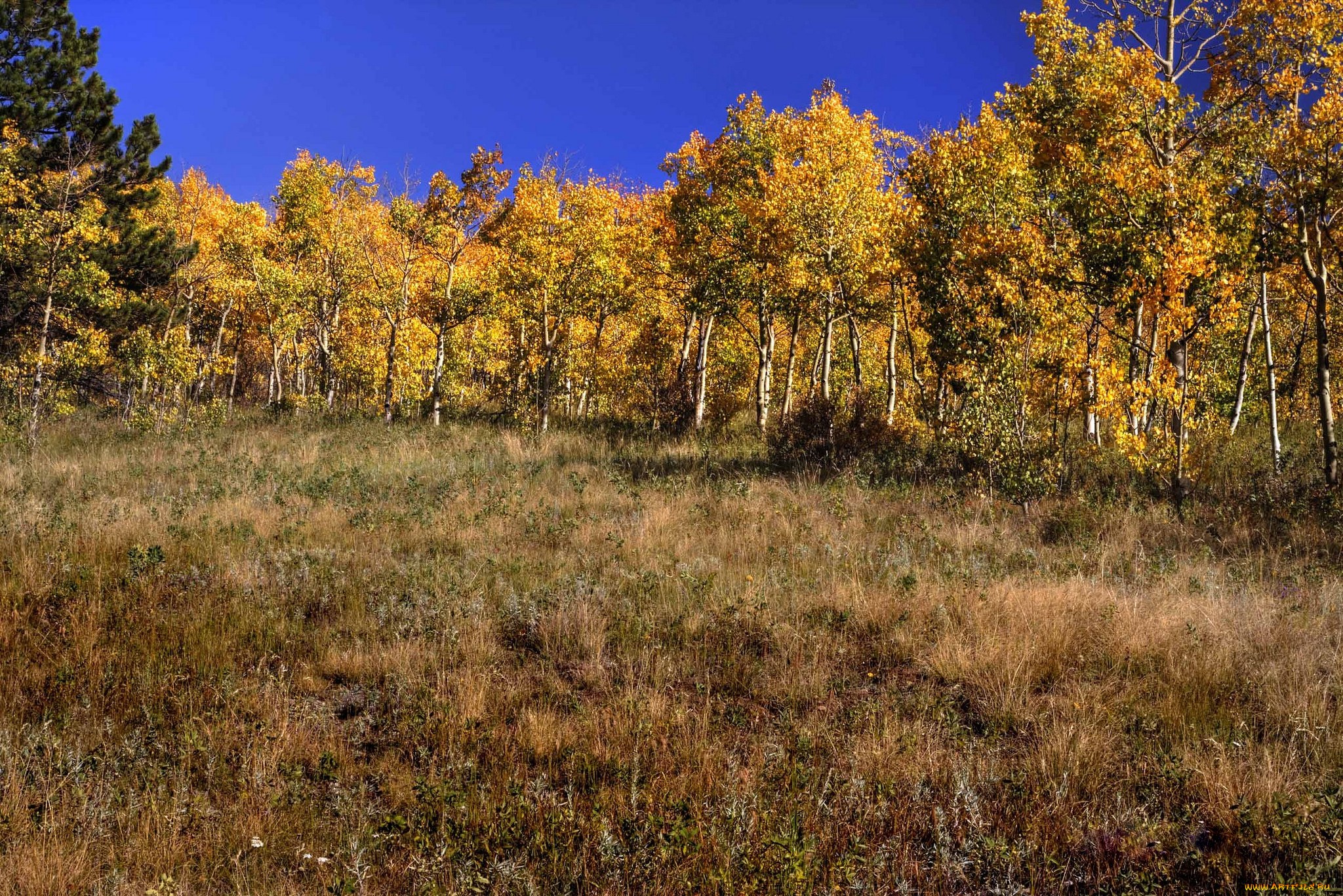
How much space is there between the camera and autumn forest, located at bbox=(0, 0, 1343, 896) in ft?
12.5

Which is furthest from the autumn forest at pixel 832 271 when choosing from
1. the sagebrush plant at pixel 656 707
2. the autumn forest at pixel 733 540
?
the sagebrush plant at pixel 656 707

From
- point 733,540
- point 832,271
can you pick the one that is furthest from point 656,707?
point 832,271

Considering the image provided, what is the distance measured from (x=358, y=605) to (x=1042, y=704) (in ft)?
21.1

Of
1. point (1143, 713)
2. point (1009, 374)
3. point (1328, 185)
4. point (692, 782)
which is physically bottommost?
point (692, 782)

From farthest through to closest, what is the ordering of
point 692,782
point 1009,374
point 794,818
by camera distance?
point 1009,374, point 692,782, point 794,818

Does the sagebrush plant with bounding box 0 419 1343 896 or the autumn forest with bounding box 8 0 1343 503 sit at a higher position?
the autumn forest with bounding box 8 0 1343 503

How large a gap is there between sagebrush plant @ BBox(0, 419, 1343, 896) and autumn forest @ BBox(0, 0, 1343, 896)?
4cm

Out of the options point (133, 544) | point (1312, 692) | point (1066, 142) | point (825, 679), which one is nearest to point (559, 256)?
point (1066, 142)

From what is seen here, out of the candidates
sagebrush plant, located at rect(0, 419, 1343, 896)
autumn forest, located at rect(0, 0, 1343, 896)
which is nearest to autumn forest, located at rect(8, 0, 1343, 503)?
autumn forest, located at rect(0, 0, 1343, 896)

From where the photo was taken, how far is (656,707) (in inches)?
199

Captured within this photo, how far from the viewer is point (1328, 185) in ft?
40.6

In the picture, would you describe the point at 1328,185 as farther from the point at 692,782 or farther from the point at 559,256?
the point at 559,256

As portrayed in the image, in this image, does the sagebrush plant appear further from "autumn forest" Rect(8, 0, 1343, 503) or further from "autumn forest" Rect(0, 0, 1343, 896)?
"autumn forest" Rect(8, 0, 1343, 503)

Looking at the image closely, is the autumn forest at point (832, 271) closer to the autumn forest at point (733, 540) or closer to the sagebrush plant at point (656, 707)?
the autumn forest at point (733, 540)
